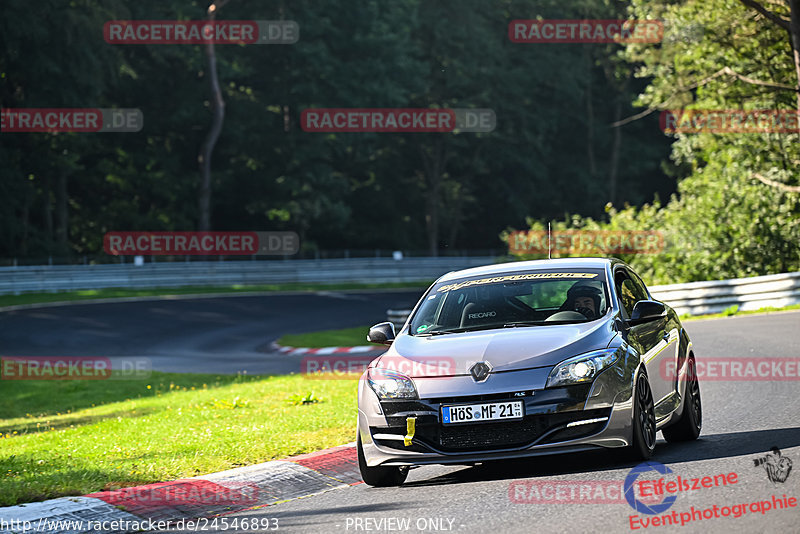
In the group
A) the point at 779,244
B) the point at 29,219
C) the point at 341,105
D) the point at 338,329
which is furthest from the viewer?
the point at 341,105

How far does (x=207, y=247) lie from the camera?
2357 inches

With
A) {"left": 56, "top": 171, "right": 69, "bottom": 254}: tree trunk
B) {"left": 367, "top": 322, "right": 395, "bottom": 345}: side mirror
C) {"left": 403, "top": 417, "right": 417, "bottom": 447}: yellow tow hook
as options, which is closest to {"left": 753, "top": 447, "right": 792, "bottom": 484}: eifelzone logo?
{"left": 403, "top": 417, "right": 417, "bottom": 447}: yellow tow hook

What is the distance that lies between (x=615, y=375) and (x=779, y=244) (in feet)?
80.0

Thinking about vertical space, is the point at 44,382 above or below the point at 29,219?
below

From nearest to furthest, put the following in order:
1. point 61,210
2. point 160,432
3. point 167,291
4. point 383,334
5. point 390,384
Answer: point 390,384
point 383,334
point 160,432
point 167,291
point 61,210

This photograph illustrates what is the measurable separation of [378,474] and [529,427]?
1.29 meters

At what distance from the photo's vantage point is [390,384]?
819cm

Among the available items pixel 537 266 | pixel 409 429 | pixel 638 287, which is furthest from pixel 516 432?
pixel 638 287

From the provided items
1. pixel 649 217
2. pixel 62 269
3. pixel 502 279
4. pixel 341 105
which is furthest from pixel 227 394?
pixel 341 105

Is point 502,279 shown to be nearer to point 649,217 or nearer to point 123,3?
point 649,217

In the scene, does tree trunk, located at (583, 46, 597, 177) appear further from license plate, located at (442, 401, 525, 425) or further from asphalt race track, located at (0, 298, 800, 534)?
license plate, located at (442, 401, 525, 425)

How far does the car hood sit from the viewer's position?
7.90m

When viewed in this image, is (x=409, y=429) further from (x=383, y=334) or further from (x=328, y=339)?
(x=328, y=339)

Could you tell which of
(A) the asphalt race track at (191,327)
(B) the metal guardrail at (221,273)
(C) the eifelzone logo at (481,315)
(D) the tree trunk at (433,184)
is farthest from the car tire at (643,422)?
→ (D) the tree trunk at (433,184)
